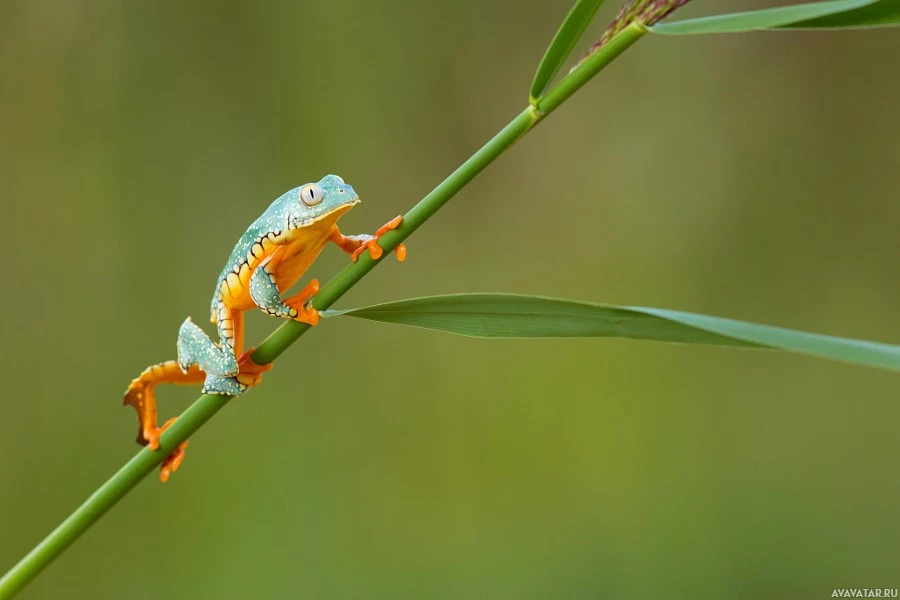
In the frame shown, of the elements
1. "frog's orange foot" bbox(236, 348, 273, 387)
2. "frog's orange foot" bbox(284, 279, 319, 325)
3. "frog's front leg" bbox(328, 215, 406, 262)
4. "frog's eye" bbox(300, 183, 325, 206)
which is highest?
"frog's eye" bbox(300, 183, 325, 206)

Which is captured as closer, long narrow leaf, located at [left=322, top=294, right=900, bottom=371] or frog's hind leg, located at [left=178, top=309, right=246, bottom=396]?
long narrow leaf, located at [left=322, top=294, right=900, bottom=371]

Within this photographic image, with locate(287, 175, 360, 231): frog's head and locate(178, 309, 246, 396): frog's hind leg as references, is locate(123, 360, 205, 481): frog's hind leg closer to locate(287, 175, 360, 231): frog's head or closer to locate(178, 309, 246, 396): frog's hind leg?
locate(178, 309, 246, 396): frog's hind leg

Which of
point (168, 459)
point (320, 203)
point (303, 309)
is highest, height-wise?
point (320, 203)

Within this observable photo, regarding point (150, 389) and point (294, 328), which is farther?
point (150, 389)

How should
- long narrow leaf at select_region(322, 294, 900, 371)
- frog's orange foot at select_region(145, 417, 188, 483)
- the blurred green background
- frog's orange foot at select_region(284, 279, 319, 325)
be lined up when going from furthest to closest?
the blurred green background
frog's orange foot at select_region(145, 417, 188, 483)
frog's orange foot at select_region(284, 279, 319, 325)
long narrow leaf at select_region(322, 294, 900, 371)

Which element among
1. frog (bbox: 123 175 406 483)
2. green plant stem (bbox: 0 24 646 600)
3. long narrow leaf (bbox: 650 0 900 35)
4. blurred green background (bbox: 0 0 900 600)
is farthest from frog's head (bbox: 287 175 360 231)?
blurred green background (bbox: 0 0 900 600)

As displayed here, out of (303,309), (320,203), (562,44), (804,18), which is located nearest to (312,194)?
(320,203)

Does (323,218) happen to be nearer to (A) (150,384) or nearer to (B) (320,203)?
(B) (320,203)
